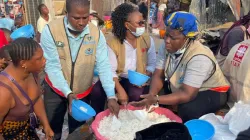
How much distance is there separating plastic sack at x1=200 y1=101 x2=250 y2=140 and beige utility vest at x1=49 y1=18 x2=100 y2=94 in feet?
4.22

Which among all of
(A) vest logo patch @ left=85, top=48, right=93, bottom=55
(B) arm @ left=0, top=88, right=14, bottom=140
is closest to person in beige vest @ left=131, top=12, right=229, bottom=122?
(A) vest logo patch @ left=85, top=48, right=93, bottom=55

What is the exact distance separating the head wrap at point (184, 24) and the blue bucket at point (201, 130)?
0.80 metres

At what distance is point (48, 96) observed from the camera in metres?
2.77

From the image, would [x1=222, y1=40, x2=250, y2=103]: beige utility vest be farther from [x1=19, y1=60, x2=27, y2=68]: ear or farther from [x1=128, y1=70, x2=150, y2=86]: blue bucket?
[x1=19, y1=60, x2=27, y2=68]: ear

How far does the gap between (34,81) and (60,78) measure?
1.04 feet

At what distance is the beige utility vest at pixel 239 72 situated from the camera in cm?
243

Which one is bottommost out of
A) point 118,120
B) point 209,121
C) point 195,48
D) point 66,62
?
point 118,120

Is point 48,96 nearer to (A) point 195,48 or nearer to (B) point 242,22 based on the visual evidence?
(A) point 195,48

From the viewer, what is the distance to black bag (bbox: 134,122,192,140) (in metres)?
1.65

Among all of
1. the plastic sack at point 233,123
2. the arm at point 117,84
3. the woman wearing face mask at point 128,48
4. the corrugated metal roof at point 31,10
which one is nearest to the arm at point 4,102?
the arm at point 117,84

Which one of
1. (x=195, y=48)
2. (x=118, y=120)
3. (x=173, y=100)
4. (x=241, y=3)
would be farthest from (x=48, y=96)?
(x=241, y=3)

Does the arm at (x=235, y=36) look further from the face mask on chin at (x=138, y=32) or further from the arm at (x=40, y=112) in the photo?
the arm at (x=40, y=112)

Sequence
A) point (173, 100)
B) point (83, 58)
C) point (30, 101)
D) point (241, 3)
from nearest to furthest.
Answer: point (30, 101)
point (173, 100)
point (83, 58)
point (241, 3)

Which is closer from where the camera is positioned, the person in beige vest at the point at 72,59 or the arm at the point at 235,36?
the person in beige vest at the point at 72,59
